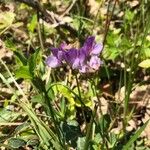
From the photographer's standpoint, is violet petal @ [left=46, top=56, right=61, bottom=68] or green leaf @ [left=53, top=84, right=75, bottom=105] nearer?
violet petal @ [left=46, top=56, right=61, bottom=68]

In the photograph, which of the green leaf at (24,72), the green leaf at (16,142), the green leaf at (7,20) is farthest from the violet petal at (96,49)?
the green leaf at (7,20)

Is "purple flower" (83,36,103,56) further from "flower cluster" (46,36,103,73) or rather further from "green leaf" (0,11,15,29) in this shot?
"green leaf" (0,11,15,29)

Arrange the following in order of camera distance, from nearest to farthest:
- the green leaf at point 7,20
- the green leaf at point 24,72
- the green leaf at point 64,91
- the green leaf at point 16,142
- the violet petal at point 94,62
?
the violet petal at point 94,62
the green leaf at point 24,72
the green leaf at point 16,142
the green leaf at point 64,91
the green leaf at point 7,20

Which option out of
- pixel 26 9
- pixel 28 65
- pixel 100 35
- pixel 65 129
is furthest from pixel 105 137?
pixel 26 9

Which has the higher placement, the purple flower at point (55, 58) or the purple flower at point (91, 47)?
the purple flower at point (91, 47)

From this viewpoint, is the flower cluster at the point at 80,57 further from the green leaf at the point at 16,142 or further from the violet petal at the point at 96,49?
the green leaf at the point at 16,142

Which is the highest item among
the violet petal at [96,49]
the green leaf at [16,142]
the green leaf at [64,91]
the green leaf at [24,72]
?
the violet petal at [96,49]

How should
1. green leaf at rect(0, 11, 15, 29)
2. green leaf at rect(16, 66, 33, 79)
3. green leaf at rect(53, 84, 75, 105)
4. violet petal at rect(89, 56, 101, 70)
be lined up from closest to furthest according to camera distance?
violet petal at rect(89, 56, 101, 70) < green leaf at rect(16, 66, 33, 79) < green leaf at rect(53, 84, 75, 105) < green leaf at rect(0, 11, 15, 29)

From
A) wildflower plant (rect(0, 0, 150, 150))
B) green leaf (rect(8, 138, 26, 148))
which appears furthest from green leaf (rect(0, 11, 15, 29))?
green leaf (rect(8, 138, 26, 148))

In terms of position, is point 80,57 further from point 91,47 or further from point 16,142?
point 16,142
